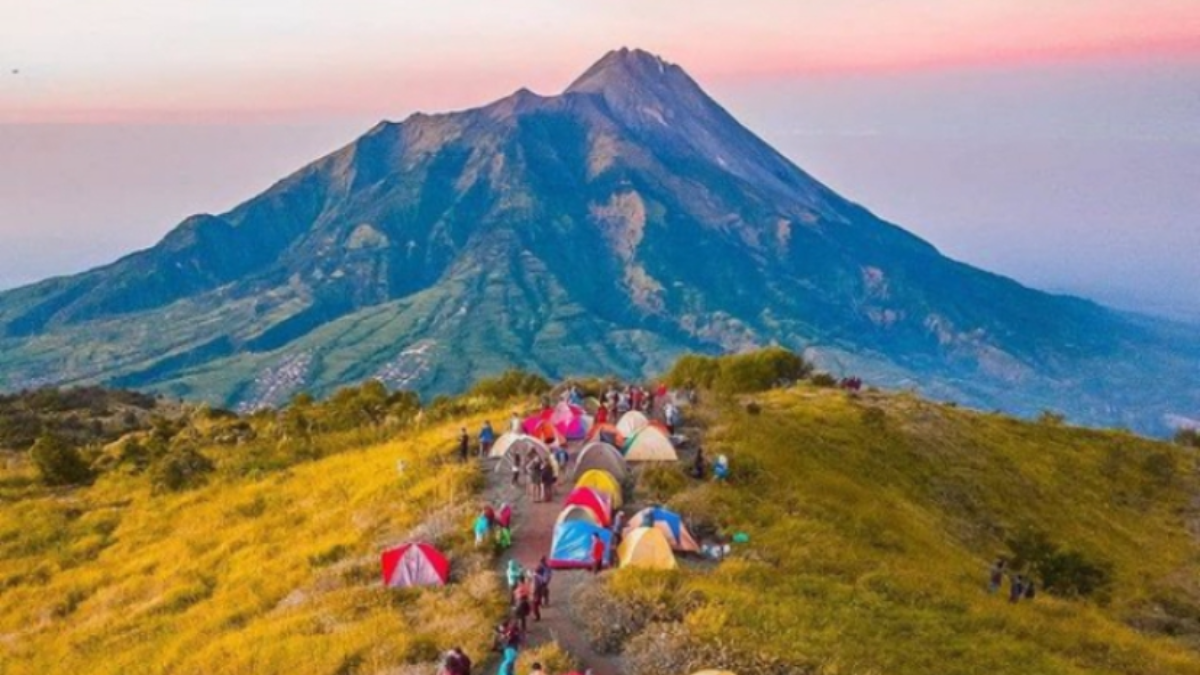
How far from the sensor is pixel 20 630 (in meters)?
31.1

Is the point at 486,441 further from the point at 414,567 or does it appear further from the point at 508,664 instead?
the point at 508,664

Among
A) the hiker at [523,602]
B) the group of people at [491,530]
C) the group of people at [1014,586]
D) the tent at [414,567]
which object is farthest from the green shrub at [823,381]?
the hiker at [523,602]

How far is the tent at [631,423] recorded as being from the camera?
40469 millimetres

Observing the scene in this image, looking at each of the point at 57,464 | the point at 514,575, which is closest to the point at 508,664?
the point at 514,575

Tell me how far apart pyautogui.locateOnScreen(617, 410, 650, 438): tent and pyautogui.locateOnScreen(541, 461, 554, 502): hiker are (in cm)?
778

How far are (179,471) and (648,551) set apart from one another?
27565 millimetres

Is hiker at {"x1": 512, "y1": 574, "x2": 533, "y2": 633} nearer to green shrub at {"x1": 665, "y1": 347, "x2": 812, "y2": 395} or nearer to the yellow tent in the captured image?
the yellow tent

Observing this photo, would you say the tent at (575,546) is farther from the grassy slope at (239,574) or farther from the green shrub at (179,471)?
the green shrub at (179,471)

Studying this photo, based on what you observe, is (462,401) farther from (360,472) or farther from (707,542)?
(707,542)

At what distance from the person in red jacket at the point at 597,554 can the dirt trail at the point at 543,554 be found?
1.02 feet

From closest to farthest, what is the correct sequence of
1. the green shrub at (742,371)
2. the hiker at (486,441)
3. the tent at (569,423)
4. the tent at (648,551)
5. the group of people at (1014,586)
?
the tent at (648,551), the group of people at (1014,586), the hiker at (486,441), the tent at (569,423), the green shrub at (742,371)

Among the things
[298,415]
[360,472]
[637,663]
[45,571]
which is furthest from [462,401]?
[637,663]

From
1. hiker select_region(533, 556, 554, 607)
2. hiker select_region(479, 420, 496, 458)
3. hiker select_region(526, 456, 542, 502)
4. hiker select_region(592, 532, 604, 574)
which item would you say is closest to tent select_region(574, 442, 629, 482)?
hiker select_region(526, 456, 542, 502)

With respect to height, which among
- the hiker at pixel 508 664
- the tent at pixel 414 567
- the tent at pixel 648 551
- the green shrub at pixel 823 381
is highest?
the green shrub at pixel 823 381
